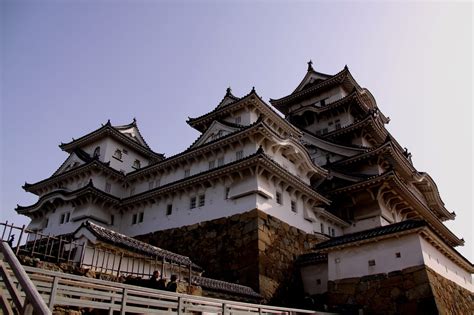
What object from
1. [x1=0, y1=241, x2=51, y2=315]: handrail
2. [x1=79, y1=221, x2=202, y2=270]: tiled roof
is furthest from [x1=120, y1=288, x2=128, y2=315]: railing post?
[x1=79, y1=221, x2=202, y2=270]: tiled roof

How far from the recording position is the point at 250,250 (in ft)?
65.2

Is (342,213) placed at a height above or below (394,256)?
above

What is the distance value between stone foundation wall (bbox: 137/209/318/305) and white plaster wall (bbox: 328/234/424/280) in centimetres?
300

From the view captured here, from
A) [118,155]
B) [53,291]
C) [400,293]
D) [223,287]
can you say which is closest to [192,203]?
[223,287]

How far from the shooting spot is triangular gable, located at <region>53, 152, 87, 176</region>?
31814 mm

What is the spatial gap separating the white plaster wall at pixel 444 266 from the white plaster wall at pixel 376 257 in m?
0.47

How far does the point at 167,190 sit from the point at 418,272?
50.1 feet

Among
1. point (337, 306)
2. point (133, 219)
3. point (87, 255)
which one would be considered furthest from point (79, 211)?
point (337, 306)

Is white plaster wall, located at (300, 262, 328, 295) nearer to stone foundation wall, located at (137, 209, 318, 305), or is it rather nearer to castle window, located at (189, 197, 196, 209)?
stone foundation wall, located at (137, 209, 318, 305)

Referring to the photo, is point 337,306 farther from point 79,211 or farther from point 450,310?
point 79,211

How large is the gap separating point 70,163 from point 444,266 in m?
28.6

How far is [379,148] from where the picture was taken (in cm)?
2873

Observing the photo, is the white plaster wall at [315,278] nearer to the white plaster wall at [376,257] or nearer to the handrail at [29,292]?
the white plaster wall at [376,257]

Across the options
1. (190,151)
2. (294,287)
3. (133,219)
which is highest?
(190,151)
